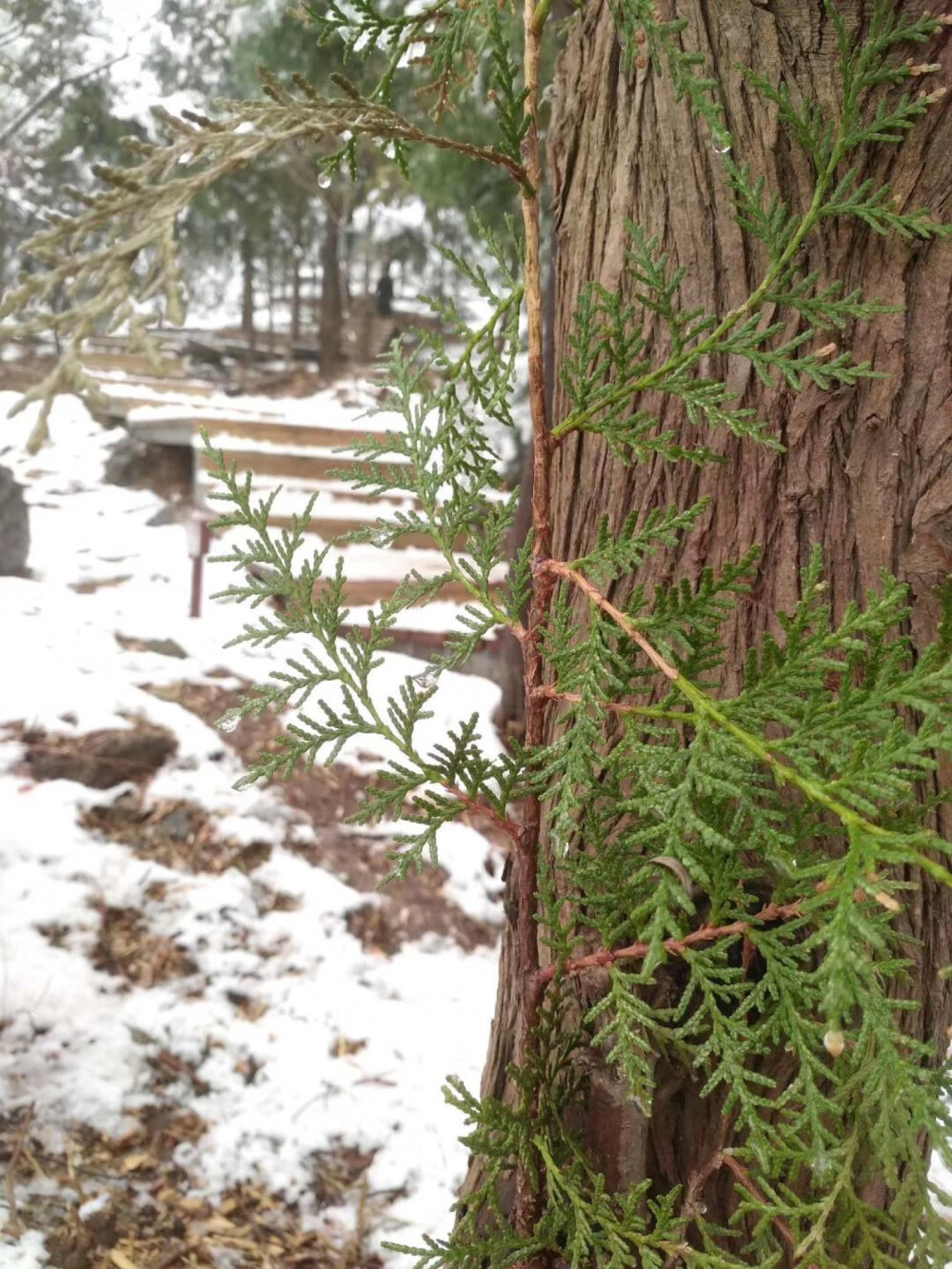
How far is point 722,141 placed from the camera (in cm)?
101

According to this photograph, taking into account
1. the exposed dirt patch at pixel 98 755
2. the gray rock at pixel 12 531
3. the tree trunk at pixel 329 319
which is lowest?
the exposed dirt patch at pixel 98 755

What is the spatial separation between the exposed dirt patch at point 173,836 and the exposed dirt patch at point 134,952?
31 cm

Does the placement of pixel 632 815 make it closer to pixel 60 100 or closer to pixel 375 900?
pixel 375 900

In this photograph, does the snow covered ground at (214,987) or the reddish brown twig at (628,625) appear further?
the snow covered ground at (214,987)

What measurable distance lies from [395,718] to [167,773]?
2976 millimetres

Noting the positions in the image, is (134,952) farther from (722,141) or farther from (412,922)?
(722,141)

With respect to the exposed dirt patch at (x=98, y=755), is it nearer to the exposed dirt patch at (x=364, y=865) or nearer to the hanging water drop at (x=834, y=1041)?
the exposed dirt patch at (x=364, y=865)

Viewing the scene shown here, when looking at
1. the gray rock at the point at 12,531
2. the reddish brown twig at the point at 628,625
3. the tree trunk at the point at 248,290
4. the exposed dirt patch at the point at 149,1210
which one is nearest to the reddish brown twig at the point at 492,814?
the reddish brown twig at the point at 628,625

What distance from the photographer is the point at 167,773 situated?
3828 millimetres

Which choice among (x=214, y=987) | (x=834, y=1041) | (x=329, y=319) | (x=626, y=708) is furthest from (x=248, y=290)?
(x=834, y=1041)

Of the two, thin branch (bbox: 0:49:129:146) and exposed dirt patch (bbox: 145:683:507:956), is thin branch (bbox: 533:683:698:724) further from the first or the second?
thin branch (bbox: 0:49:129:146)

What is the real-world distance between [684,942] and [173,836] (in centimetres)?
289

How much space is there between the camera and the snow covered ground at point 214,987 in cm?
227

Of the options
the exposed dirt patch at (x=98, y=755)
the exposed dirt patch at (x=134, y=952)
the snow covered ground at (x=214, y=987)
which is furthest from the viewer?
the exposed dirt patch at (x=98, y=755)
